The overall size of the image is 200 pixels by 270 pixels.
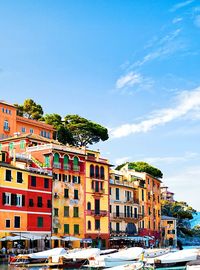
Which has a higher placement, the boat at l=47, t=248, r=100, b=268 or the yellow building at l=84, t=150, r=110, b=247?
the yellow building at l=84, t=150, r=110, b=247

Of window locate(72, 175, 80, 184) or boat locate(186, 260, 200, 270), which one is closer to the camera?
boat locate(186, 260, 200, 270)

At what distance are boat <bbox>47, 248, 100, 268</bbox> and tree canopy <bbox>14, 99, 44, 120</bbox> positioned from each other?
5521cm

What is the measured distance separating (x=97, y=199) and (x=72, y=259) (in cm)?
2349

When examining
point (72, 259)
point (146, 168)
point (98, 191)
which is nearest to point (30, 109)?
point (146, 168)

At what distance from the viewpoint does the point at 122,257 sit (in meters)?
49.0

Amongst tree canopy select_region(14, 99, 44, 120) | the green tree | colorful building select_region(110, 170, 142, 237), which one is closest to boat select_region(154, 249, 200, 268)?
colorful building select_region(110, 170, 142, 237)

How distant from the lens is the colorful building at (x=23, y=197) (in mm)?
56719

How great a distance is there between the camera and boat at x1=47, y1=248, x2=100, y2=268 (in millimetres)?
45750

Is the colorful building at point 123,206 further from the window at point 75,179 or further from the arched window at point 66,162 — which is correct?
the arched window at point 66,162

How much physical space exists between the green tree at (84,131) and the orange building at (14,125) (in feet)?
26.2

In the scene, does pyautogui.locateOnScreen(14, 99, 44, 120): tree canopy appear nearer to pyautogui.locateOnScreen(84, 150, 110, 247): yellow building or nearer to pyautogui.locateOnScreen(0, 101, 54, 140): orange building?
pyautogui.locateOnScreen(0, 101, 54, 140): orange building

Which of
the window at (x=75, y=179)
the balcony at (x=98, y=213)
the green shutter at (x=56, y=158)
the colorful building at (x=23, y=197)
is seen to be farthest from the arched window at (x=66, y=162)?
the balcony at (x=98, y=213)

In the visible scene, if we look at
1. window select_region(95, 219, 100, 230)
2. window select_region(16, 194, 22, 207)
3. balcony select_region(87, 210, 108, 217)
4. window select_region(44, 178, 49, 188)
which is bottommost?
window select_region(95, 219, 100, 230)

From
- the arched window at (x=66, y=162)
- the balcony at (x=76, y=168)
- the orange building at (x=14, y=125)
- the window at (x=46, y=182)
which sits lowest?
the window at (x=46, y=182)
